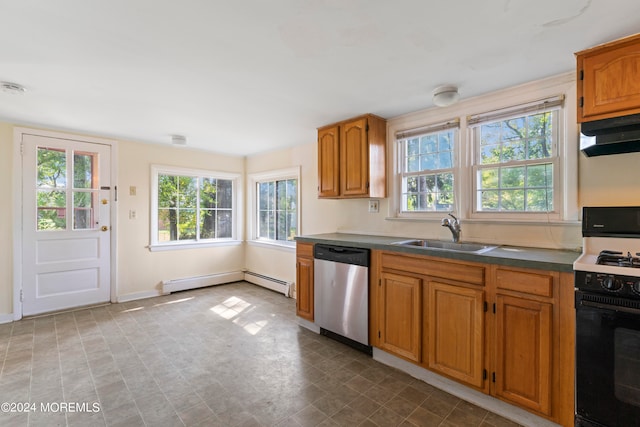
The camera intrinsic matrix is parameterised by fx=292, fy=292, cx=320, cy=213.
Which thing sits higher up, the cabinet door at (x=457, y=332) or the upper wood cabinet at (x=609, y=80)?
the upper wood cabinet at (x=609, y=80)

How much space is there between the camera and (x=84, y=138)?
3678mm

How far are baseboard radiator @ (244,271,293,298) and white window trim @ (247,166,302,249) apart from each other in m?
0.52

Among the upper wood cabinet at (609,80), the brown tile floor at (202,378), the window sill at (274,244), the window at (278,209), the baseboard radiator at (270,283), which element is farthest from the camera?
the window at (278,209)

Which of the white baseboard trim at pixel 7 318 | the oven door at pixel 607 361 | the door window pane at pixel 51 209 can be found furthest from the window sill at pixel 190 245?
the oven door at pixel 607 361

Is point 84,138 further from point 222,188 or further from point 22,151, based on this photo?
point 222,188

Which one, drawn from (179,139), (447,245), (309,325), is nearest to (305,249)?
(309,325)

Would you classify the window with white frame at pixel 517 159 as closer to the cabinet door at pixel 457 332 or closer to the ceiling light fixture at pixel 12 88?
the cabinet door at pixel 457 332

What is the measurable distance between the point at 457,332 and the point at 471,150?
59.2 inches

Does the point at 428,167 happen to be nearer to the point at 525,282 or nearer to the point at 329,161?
the point at 329,161

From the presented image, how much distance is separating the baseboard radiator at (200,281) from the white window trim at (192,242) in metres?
0.49

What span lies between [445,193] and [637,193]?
1218 millimetres

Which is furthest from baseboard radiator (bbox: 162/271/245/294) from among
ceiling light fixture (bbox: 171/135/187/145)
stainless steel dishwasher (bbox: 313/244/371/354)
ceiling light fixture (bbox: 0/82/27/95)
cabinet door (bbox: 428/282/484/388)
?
cabinet door (bbox: 428/282/484/388)

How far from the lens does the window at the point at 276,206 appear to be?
4.43 metres

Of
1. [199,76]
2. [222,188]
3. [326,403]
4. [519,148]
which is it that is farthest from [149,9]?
[222,188]
